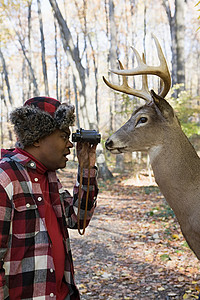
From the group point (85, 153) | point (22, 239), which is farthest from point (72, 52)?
point (22, 239)

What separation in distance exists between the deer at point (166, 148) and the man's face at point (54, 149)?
67 cm

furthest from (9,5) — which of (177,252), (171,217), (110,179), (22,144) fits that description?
(22,144)

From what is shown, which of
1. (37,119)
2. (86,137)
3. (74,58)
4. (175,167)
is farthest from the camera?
(74,58)

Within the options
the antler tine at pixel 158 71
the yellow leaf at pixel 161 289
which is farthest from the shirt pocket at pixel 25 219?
the yellow leaf at pixel 161 289

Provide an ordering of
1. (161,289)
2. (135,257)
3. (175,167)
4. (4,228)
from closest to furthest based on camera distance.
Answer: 1. (4,228)
2. (175,167)
3. (161,289)
4. (135,257)

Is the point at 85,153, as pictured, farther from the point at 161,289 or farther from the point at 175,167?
the point at 161,289

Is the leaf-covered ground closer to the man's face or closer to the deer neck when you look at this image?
the deer neck

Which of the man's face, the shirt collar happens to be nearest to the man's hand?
the man's face

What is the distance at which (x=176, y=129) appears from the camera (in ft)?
8.33

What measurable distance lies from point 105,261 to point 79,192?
3.39 m

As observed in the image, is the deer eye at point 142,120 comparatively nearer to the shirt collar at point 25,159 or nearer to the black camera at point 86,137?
the black camera at point 86,137

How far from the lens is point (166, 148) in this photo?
8.14ft

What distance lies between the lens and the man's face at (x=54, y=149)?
1.94 m

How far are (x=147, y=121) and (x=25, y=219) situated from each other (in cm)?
138
